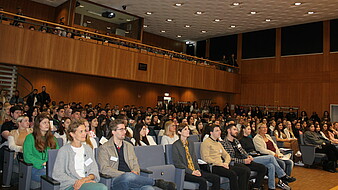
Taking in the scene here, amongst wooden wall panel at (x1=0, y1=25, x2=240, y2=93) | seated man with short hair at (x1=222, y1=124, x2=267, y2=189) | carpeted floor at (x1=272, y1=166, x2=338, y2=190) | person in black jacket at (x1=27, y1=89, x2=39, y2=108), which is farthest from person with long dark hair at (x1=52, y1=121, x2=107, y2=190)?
person in black jacket at (x1=27, y1=89, x2=39, y2=108)

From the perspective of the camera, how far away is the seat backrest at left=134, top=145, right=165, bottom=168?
3879mm

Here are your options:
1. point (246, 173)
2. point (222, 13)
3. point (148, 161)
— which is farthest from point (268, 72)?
point (148, 161)

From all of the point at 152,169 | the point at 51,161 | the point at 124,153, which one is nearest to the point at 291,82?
the point at 152,169

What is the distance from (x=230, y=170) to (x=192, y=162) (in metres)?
0.61

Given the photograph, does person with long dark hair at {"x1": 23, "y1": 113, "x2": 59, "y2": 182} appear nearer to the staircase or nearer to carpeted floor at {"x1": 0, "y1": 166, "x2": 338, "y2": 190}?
carpeted floor at {"x1": 0, "y1": 166, "x2": 338, "y2": 190}

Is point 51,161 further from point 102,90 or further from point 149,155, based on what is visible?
point 102,90

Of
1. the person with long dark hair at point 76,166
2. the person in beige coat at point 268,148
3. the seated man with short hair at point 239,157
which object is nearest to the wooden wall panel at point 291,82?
the person in beige coat at point 268,148

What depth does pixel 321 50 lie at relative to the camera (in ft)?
43.5

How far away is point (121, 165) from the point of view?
3.53 m

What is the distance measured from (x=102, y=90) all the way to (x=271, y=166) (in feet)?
32.2

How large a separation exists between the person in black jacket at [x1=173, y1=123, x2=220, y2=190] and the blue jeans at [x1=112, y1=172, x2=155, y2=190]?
80 cm

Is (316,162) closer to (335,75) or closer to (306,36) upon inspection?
(335,75)

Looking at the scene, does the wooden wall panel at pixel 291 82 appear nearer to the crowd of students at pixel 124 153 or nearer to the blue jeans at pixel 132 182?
the crowd of students at pixel 124 153

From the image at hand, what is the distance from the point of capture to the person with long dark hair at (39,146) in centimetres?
346
